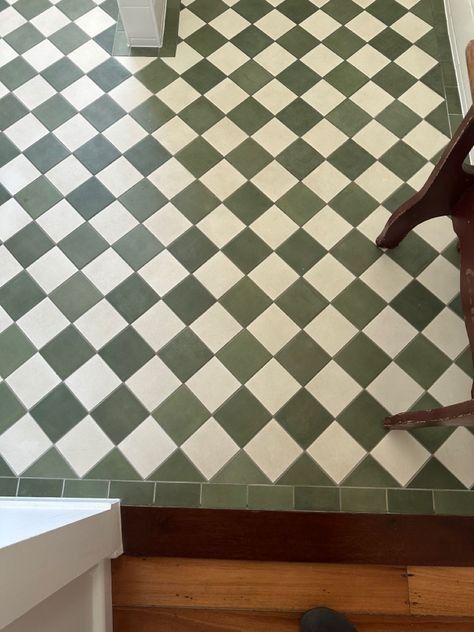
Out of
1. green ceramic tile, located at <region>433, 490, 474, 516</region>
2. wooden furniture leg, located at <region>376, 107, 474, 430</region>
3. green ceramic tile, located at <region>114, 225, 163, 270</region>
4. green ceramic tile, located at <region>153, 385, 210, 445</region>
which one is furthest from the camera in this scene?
green ceramic tile, located at <region>114, 225, 163, 270</region>

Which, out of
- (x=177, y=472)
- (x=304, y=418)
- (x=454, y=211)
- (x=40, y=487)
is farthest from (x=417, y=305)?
(x=40, y=487)

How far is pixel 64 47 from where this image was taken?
2361 mm

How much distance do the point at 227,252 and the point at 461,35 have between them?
140 cm

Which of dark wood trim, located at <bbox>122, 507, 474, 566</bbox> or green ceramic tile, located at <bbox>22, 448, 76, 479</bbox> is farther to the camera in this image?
green ceramic tile, located at <bbox>22, 448, 76, 479</bbox>

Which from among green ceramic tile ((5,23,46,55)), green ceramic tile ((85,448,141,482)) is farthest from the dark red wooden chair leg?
green ceramic tile ((5,23,46,55))

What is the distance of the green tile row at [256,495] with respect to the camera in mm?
1685

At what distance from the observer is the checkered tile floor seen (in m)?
1.77

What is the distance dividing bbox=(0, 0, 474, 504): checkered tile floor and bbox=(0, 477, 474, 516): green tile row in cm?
3

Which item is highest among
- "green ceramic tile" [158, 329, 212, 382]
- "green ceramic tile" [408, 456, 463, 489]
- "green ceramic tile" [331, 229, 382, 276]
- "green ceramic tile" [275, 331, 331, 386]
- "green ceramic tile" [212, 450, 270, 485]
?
"green ceramic tile" [331, 229, 382, 276]

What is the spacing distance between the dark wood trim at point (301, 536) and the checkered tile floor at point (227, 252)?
119 millimetres

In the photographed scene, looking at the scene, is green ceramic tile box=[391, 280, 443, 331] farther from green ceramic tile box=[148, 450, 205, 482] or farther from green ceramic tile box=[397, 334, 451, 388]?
green ceramic tile box=[148, 450, 205, 482]

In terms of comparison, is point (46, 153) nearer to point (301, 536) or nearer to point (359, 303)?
point (359, 303)

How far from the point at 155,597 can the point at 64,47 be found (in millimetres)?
2286

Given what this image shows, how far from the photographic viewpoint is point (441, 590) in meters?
1.60
